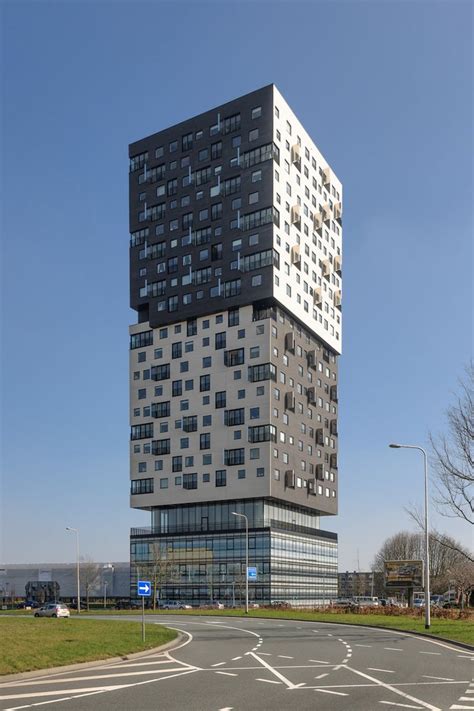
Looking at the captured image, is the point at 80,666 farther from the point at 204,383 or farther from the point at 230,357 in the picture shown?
the point at 204,383

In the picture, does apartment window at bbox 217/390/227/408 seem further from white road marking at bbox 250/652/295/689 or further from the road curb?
white road marking at bbox 250/652/295/689

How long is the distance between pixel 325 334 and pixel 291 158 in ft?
88.9

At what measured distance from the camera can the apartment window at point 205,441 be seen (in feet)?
346

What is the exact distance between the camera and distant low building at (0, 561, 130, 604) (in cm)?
14150

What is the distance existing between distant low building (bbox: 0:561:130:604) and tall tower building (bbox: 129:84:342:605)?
34325mm

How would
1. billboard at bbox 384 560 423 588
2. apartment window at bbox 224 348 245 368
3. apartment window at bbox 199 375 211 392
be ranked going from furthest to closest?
apartment window at bbox 199 375 211 392
apartment window at bbox 224 348 245 368
billboard at bbox 384 560 423 588

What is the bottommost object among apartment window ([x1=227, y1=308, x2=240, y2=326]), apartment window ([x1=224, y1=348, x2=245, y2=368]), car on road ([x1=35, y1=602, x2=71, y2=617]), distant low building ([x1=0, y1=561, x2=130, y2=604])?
distant low building ([x1=0, y1=561, x2=130, y2=604])

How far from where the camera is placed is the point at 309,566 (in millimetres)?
113188

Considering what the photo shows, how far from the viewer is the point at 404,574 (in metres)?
64.4

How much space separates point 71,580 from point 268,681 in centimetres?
Result: 13927

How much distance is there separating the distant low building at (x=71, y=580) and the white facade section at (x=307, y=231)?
61.5 meters

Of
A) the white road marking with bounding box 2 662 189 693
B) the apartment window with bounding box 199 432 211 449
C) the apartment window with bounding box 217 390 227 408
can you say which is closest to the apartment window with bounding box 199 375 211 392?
the apartment window with bounding box 217 390 227 408

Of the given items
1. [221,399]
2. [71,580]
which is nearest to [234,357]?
[221,399]

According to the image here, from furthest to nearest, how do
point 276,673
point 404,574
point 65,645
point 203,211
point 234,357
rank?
1. point 203,211
2. point 234,357
3. point 404,574
4. point 65,645
5. point 276,673
